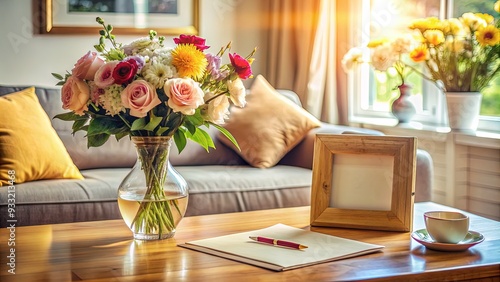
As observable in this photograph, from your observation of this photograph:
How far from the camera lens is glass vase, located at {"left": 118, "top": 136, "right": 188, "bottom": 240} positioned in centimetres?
160

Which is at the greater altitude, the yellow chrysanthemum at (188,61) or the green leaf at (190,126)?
the yellow chrysanthemum at (188,61)

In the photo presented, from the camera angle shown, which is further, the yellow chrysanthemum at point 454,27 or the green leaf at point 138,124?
the yellow chrysanthemum at point 454,27

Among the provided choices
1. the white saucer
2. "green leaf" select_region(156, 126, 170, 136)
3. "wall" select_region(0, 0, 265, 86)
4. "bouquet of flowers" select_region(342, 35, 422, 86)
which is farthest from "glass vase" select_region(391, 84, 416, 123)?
"green leaf" select_region(156, 126, 170, 136)

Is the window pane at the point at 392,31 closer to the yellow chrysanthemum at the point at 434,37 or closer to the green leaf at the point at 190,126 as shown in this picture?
the yellow chrysanthemum at the point at 434,37

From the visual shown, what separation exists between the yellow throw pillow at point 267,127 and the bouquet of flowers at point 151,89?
1.54 metres

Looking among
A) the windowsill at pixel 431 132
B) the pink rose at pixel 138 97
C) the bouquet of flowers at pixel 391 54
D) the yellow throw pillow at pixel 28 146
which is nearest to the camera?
the pink rose at pixel 138 97

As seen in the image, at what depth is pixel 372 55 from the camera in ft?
10.8

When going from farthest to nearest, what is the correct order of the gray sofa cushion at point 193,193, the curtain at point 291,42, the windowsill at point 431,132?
1. the curtain at point 291,42
2. the windowsill at point 431,132
3. the gray sofa cushion at point 193,193

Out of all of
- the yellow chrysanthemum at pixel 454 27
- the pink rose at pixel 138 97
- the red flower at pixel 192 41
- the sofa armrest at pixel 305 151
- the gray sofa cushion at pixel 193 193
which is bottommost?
the gray sofa cushion at pixel 193 193

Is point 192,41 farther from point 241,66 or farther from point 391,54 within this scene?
point 391,54

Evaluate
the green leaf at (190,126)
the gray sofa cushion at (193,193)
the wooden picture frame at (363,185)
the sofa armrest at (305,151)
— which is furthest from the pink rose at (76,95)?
the sofa armrest at (305,151)

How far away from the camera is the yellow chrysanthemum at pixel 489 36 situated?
2812 millimetres

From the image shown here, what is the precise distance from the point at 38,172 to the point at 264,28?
6.55 ft

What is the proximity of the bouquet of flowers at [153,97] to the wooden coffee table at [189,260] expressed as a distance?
0.34 feet
